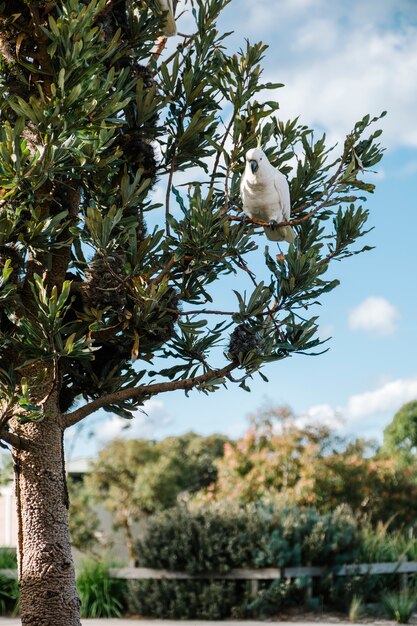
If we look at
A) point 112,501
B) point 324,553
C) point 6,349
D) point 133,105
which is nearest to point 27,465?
point 6,349

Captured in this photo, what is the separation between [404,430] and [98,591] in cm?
2437

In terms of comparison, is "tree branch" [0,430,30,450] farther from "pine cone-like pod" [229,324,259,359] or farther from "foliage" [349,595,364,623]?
"foliage" [349,595,364,623]

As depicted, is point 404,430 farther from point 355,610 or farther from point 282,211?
point 282,211

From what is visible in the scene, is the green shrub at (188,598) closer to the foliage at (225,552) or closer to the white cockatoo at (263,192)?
the foliage at (225,552)

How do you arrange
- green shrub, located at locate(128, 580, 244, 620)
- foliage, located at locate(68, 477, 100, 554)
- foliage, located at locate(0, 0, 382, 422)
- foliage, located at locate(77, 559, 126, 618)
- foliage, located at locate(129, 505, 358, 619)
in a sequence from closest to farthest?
1. foliage, located at locate(0, 0, 382, 422)
2. green shrub, located at locate(128, 580, 244, 620)
3. foliage, located at locate(129, 505, 358, 619)
4. foliage, located at locate(77, 559, 126, 618)
5. foliage, located at locate(68, 477, 100, 554)

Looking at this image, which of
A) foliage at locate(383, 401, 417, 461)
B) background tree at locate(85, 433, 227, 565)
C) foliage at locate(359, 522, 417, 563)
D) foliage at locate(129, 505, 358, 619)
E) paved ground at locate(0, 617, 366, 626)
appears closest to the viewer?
paved ground at locate(0, 617, 366, 626)

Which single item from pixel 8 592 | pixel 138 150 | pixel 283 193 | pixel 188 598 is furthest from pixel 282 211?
pixel 8 592

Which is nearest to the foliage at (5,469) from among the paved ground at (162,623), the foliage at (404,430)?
the paved ground at (162,623)

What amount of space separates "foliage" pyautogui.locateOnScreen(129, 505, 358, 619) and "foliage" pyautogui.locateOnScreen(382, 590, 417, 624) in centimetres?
92

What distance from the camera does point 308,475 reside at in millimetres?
18141

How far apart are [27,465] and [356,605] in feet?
23.7

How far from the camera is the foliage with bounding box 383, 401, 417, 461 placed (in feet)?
112

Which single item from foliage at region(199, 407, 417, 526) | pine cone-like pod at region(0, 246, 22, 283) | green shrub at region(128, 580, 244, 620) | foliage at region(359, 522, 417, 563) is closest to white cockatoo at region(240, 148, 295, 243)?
pine cone-like pod at region(0, 246, 22, 283)

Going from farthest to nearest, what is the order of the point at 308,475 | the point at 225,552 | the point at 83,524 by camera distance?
the point at 83,524
the point at 308,475
the point at 225,552
